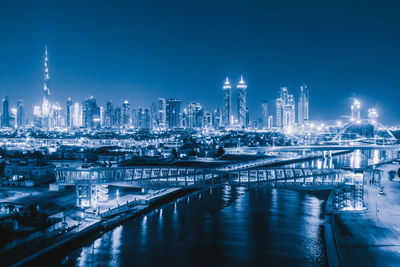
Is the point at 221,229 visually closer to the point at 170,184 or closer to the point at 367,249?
the point at 170,184

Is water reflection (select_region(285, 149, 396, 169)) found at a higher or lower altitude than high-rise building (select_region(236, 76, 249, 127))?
lower

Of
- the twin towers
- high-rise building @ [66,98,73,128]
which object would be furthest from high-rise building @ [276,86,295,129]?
high-rise building @ [66,98,73,128]

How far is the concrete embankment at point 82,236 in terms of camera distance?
7.79 m

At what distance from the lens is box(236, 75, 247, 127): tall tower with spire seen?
93062mm

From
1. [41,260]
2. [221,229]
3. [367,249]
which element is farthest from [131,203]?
[367,249]

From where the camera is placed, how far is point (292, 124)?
103812 mm

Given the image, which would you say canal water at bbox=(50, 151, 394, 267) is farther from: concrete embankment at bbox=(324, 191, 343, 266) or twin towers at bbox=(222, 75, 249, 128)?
twin towers at bbox=(222, 75, 249, 128)

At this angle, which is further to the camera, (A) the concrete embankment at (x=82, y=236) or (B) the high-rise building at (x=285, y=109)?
(B) the high-rise building at (x=285, y=109)

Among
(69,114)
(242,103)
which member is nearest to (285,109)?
(242,103)

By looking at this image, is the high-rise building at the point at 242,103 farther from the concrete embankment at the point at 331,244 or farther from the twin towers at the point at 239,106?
the concrete embankment at the point at 331,244

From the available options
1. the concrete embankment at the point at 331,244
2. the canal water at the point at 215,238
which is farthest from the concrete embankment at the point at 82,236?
the concrete embankment at the point at 331,244

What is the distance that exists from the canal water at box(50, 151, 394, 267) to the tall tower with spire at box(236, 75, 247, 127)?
8049 centimetres

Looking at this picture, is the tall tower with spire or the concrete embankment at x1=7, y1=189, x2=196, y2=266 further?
the tall tower with spire

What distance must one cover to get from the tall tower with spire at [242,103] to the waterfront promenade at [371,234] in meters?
81.5
